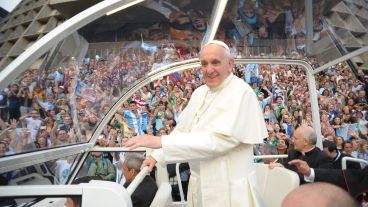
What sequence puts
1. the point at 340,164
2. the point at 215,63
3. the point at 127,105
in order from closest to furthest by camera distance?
the point at 215,63 < the point at 340,164 < the point at 127,105

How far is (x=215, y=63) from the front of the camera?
2.54 m

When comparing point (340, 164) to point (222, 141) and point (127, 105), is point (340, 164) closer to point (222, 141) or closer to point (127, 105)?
point (222, 141)

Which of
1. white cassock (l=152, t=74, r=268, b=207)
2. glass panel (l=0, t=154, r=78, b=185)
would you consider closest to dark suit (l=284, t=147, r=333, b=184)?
white cassock (l=152, t=74, r=268, b=207)

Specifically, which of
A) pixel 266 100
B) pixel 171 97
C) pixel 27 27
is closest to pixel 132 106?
pixel 171 97

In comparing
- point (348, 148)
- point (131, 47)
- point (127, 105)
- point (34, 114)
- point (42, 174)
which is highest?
point (131, 47)

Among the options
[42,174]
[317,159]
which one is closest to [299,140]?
[317,159]

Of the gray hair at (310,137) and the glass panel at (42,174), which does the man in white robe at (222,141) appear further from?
the gray hair at (310,137)

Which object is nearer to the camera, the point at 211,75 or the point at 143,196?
the point at 211,75

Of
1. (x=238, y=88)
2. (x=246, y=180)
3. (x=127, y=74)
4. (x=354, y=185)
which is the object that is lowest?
(x=354, y=185)

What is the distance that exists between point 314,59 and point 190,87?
5.85 m

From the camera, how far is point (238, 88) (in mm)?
2604

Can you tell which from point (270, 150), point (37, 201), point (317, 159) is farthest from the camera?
point (270, 150)

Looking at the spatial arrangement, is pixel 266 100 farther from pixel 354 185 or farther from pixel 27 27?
pixel 27 27

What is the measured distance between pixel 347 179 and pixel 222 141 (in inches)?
65.1
